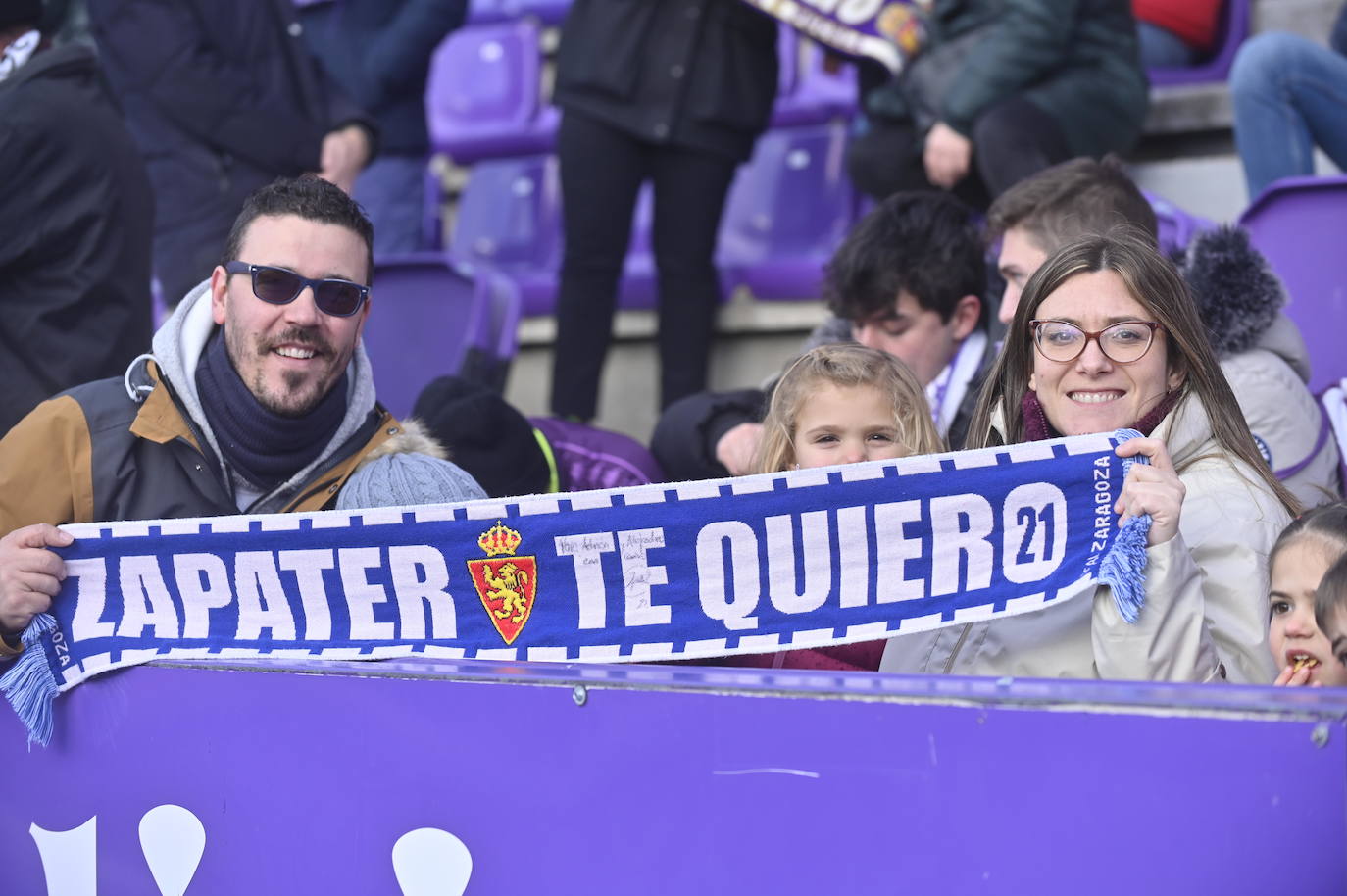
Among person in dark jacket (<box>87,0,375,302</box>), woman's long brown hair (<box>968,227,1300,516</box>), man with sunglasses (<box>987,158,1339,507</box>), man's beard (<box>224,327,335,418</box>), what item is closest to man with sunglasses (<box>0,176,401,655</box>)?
man's beard (<box>224,327,335,418</box>)

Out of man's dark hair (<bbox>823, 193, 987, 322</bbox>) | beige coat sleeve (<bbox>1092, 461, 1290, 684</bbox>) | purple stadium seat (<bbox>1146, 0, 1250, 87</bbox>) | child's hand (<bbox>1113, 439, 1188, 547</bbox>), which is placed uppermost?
purple stadium seat (<bbox>1146, 0, 1250, 87</bbox>)

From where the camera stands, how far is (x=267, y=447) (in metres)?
3.22

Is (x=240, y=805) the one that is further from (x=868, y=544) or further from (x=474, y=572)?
(x=868, y=544)

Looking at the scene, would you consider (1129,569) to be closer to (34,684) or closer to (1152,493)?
(1152,493)

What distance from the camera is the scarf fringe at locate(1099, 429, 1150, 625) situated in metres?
2.24

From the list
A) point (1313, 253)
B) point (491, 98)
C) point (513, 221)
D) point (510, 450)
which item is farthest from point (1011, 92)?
point (491, 98)

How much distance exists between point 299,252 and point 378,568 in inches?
32.7

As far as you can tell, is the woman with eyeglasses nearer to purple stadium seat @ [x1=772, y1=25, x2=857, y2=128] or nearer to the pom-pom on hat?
the pom-pom on hat

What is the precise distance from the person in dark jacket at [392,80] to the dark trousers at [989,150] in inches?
76.8

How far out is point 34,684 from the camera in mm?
2865

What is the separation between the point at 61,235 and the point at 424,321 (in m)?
1.85

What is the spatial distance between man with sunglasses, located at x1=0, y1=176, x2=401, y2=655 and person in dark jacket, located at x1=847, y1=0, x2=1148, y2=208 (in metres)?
2.06

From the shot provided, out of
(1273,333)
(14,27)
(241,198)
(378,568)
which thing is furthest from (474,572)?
(241,198)

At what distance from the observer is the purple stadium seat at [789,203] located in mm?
6410
